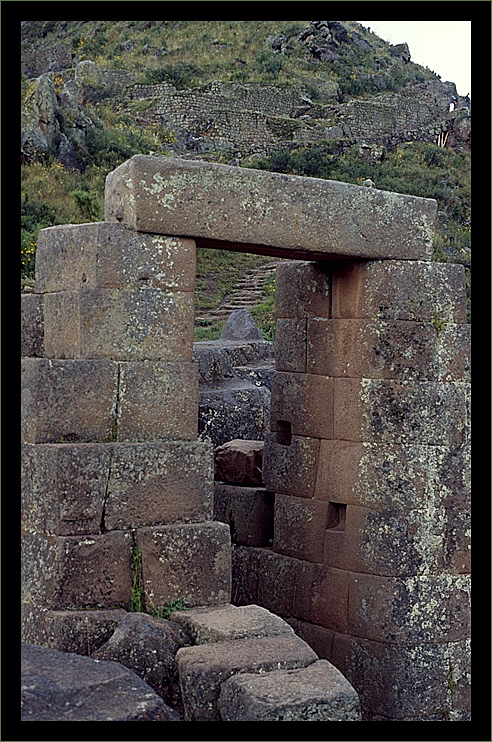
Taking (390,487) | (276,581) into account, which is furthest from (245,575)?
(390,487)

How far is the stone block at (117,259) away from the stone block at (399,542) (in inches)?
93.2

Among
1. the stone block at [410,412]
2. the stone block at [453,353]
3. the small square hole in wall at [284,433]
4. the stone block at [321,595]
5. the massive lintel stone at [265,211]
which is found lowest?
the stone block at [321,595]

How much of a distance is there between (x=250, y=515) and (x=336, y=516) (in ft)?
3.19

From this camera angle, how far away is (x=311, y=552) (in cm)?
692

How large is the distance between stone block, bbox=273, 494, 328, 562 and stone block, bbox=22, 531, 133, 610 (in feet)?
6.46

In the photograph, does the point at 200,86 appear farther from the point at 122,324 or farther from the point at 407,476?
the point at 122,324

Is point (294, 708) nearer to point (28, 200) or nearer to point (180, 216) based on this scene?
point (180, 216)

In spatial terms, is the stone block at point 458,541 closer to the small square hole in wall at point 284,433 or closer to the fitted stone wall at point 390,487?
the fitted stone wall at point 390,487

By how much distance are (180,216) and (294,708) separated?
3.18m

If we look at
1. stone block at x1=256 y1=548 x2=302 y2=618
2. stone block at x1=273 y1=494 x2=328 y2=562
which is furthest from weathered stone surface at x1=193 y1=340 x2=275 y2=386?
stone block at x1=256 y1=548 x2=302 y2=618

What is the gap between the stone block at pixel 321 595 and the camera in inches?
261

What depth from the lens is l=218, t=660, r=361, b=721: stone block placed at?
4312 mm

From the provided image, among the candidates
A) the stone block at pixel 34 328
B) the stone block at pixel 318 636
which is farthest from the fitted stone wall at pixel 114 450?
the stone block at pixel 318 636

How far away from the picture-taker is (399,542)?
6.41 m
